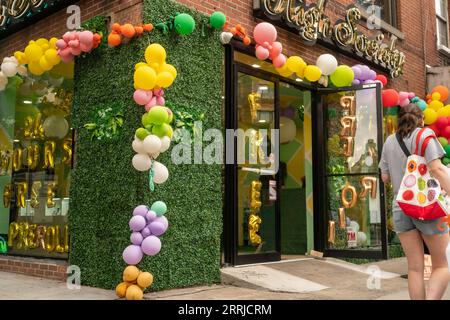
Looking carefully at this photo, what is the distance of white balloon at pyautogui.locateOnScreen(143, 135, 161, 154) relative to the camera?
4.92m

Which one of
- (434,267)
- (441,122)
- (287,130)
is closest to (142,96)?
(434,267)

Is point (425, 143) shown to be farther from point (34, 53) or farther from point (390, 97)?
point (390, 97)

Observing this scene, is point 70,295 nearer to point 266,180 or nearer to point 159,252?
point 159,252

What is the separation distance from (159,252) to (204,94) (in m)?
1.99

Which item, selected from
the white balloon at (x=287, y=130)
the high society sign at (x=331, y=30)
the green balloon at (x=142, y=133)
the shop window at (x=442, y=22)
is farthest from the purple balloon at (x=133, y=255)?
the shop window at (x=442, y=22)

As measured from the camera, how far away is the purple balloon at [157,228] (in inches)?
196

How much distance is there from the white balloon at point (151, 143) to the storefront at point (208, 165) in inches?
23.9

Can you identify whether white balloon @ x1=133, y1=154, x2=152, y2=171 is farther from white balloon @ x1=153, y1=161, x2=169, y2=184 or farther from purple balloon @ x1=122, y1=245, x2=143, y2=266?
purple balloon @ x1=122, y1=245, x2=143, y2=266

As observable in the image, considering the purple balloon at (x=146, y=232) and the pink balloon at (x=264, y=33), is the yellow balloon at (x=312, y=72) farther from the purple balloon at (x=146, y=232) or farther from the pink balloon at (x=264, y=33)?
the purple balloon at (x=146, y=232)

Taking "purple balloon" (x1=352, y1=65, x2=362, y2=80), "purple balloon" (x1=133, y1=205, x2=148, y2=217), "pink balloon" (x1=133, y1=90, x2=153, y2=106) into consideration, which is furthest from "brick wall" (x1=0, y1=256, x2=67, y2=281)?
"purple balloon" (x1=352, y1=65, x2=362, y2=80)

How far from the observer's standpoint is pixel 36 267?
6.78m

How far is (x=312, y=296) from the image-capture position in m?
5.27

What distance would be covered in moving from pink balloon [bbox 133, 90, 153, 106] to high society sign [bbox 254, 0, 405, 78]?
2596 mm

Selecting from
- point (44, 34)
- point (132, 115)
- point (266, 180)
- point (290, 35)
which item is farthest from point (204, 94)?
point (44, 34)
